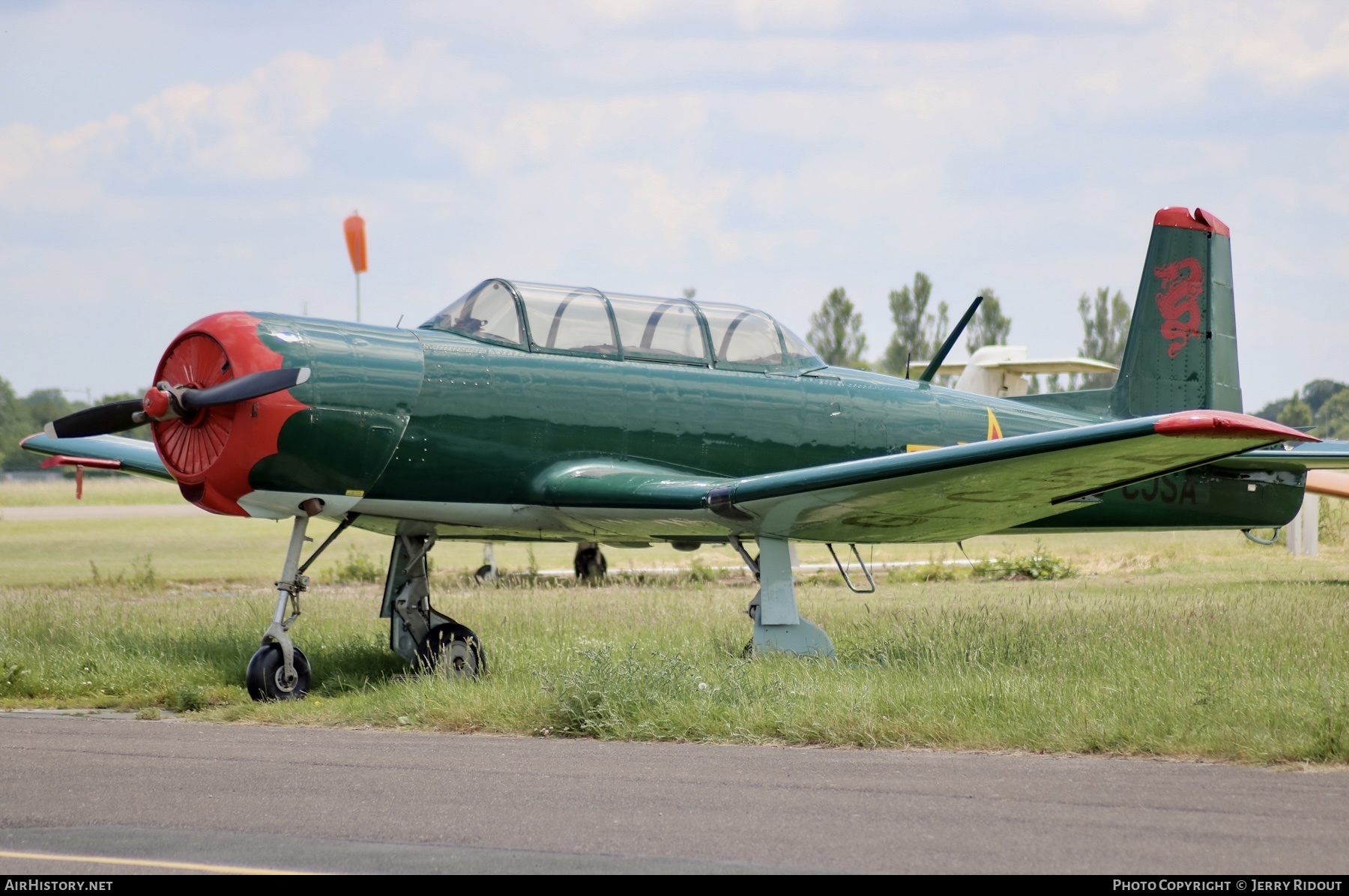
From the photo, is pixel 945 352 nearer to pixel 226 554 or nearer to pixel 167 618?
pixel 167 618

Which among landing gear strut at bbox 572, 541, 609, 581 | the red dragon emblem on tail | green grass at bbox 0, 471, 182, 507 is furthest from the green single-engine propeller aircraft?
green grass at bbox 0, 471, 182, 507

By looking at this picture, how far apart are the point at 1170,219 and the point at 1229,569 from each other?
9.09 meters

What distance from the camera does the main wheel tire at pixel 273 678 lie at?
888cm

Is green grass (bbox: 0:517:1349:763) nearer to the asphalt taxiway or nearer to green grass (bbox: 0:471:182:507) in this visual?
the asphalt taxiway

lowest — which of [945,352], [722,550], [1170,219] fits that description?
[722,550]

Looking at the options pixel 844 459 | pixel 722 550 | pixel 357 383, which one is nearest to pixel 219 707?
pixel 357 383

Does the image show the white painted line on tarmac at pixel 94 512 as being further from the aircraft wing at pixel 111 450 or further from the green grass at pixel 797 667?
the aircraft wing at pixel 111 450

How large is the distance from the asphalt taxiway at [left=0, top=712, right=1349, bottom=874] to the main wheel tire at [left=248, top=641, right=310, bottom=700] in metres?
1.58

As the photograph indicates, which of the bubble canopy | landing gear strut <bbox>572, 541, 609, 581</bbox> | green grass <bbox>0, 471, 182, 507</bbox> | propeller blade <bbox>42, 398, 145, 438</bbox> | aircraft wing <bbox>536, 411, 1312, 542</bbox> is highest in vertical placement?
the bubble canopy

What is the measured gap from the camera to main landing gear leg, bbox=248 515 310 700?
29.2 ft

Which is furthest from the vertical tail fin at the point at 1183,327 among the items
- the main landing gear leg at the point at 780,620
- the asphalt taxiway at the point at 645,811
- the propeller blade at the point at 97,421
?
the propeller blade at the point at 97,421

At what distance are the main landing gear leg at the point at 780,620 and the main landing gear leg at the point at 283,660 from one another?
325 cm
